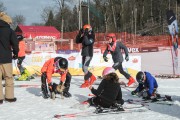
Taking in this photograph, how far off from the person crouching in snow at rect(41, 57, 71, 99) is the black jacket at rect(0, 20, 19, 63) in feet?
2.90

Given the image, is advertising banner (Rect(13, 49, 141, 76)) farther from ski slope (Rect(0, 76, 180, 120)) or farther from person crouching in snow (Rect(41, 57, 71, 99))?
person crouching in snow (Rect(41, 57, 71, 99))

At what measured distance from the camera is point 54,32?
5038 cm

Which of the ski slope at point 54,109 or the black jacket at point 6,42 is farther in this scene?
the black jacket at point 6,42

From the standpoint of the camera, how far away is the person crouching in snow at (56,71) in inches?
308

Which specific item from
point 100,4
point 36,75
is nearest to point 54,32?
point 100,4

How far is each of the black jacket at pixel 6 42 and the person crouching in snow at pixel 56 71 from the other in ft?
2.90

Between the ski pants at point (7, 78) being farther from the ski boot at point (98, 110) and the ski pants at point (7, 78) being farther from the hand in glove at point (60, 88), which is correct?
the ski boot at point (98, 110)

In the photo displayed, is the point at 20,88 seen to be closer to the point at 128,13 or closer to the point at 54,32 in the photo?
the point at 54,32

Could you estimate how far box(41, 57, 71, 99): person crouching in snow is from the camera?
25.7ft

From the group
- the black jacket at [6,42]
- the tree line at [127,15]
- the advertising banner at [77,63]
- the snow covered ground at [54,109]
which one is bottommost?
the snow covered ground at [54,109]

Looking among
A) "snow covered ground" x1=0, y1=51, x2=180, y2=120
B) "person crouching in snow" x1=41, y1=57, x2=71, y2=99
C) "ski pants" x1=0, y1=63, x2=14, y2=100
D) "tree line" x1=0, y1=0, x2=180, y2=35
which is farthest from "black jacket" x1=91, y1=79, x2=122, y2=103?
"tree line" x1=0, y1=0, x2=180, y2=35

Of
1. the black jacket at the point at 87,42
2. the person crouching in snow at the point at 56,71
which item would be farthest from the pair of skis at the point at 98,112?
the black jacket at the point at 87,42

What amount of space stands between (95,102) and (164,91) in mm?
3494

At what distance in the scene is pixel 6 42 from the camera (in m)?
7.54
